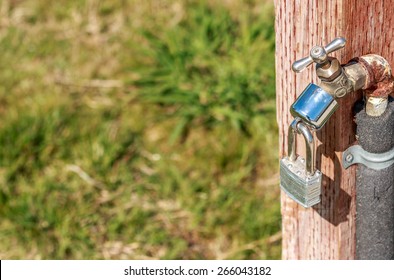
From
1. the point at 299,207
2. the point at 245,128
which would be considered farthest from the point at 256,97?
the point at 299,207

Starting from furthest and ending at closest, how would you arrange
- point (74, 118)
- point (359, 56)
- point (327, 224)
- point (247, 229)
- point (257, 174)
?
point (74, 118) < point (257, 174) < point (247, 229) < point (327, 224) < point (359, 56)

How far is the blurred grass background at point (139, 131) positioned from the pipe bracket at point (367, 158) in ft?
3.13

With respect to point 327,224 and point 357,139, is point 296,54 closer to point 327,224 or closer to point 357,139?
point 357,139

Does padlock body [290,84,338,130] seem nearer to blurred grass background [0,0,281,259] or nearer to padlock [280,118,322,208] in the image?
padlock [280,118,322,208]

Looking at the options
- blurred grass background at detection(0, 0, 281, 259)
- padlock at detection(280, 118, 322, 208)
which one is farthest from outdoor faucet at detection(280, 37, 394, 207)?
blurred grass background at detection(0, 0, 281, 259)

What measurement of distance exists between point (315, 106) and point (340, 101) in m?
0.12

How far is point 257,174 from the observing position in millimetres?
2709

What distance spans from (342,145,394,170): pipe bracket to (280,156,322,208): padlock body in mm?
101

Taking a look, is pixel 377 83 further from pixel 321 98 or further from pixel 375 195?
pixel 375 195

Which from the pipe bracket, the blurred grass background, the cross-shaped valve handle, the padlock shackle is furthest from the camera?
the blurred grass background

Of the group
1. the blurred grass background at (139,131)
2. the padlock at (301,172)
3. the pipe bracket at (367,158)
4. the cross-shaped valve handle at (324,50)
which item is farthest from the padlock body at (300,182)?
the blurred grass background at (139,131)

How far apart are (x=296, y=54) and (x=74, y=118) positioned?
164 cm

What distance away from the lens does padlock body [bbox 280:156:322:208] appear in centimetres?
142

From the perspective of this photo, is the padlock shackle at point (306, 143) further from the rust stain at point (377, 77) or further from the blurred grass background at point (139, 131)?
the blurred grass background at point (139, 131)
